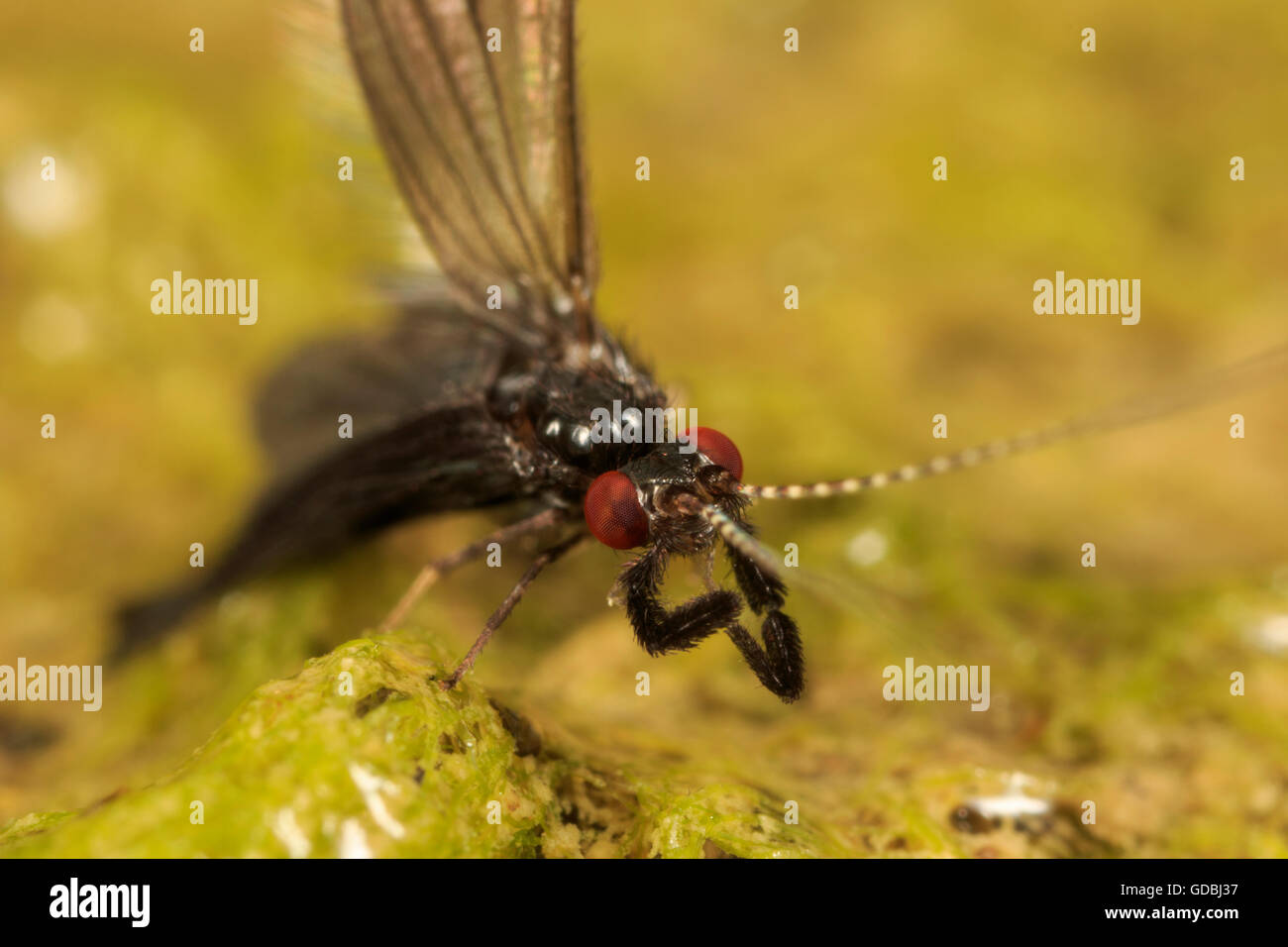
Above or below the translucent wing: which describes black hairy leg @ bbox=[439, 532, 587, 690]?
below

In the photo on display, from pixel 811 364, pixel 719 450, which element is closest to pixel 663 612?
pixel 719 450

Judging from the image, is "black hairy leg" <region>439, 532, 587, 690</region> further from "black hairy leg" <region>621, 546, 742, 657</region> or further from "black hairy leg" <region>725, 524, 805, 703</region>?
"black hairy leg" <region>725, 524, 805, 703</region>

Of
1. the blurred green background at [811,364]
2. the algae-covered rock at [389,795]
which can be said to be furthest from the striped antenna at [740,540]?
the algae-covered rock at [389,795]

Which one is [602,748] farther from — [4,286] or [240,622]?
[4,286]

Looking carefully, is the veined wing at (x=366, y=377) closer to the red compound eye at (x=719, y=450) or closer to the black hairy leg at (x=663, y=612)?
the red compound eye at (x=719, y=450)

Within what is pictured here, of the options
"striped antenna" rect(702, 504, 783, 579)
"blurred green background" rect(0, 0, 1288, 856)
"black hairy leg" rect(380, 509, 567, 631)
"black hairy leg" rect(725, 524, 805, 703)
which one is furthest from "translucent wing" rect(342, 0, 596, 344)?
"black hairy leg" rect(725, 524, 805, 703)

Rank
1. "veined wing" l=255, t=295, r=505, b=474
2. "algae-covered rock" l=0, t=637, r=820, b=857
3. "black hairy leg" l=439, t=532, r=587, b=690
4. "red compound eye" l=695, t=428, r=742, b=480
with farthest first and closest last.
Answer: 1. "veined wing" l=255, t=295, r=505, b=474
2. "red compound eye" l=695, t=428, r=742, b=480
3. "black hairy leg" l=439, t=532, r=587, b=690
4. "algae-covered rock" l=0, t=637, r=820, b=857
